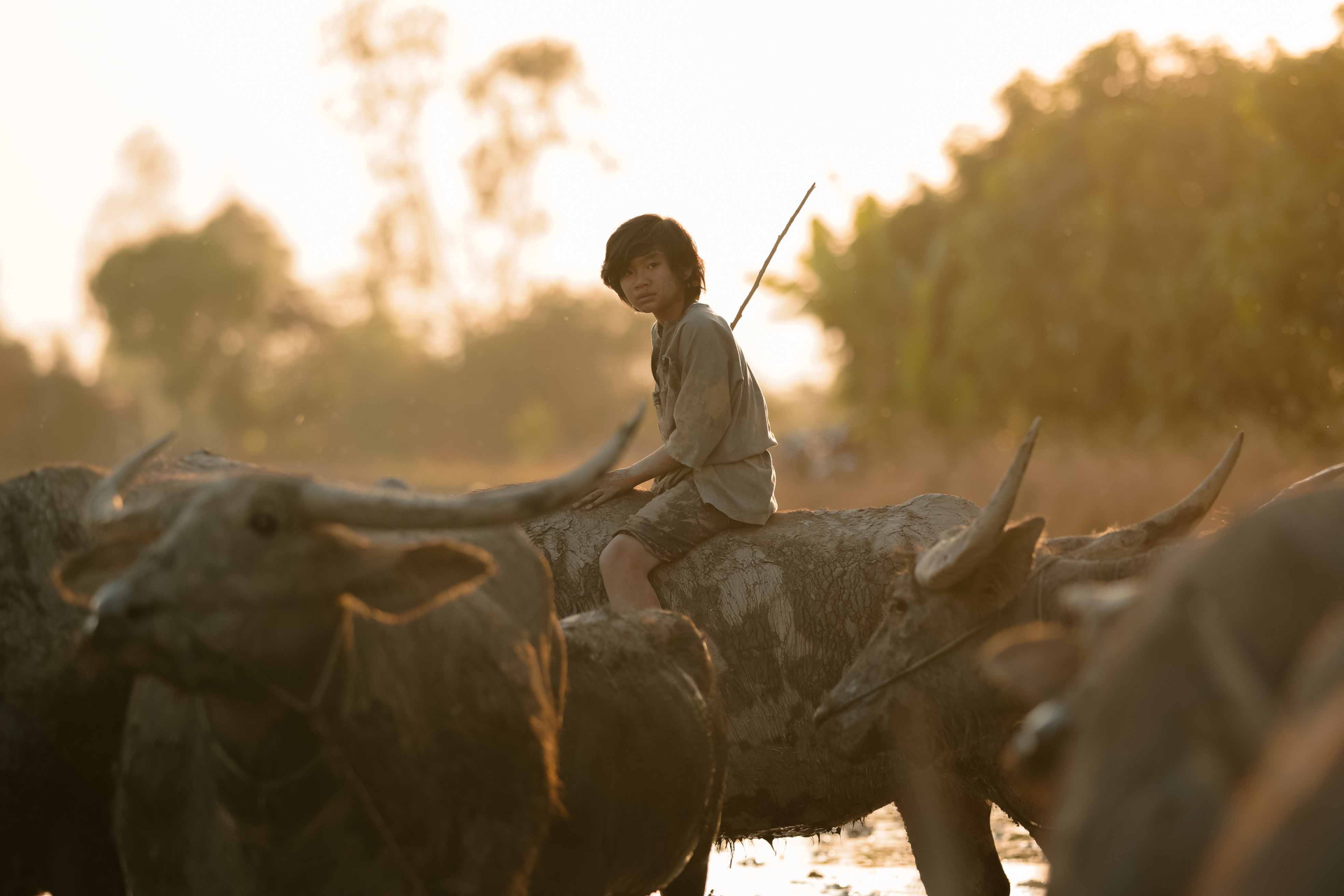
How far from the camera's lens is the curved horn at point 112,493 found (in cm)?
366

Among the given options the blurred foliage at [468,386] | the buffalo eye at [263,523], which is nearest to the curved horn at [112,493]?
the buffalo eye at [263,523]

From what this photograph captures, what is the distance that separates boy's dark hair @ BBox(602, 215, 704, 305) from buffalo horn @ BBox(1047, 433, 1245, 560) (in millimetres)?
1839

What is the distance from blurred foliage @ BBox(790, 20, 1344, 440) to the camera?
15.6m

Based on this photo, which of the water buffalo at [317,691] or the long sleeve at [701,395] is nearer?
the water buffalo at [317,691]

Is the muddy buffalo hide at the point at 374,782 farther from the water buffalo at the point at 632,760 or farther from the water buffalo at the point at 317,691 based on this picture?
the water buffalo at the point at 632,760

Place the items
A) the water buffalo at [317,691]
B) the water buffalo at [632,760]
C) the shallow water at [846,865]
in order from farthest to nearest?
the shallow water at [846,865] < the water buffalo at [632,760] < the water buffalo at [317,691]

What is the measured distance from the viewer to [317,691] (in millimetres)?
3318

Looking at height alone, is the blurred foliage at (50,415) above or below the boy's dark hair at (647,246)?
above

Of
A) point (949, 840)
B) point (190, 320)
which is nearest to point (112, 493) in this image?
point (949, 840)

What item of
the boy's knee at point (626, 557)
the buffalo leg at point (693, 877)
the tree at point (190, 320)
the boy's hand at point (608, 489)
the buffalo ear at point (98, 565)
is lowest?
the buffalo leg at point (693, 877)

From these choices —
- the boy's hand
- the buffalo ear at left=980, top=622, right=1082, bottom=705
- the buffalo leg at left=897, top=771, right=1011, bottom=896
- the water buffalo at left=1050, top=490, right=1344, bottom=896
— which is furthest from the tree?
the water buffalo at left=1050, top=490, right=1344, bottom=896

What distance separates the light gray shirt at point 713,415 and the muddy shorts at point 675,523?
5 centimetres

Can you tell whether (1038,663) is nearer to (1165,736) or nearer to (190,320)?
(1165,736)

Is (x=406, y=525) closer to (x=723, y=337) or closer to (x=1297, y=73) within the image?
(x=723, y=337)
